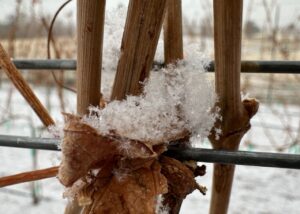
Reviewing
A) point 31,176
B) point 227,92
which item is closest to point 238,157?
point 227,92

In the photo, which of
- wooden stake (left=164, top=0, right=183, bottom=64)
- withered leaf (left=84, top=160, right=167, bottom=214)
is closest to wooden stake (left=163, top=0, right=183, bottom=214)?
wooden stake (left=164, top=0, right=183, bottom=64)

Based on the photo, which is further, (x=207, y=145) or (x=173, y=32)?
(x=207, y=145)

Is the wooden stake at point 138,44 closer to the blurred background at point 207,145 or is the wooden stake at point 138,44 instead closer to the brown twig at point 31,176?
the brown twig at point 31,176

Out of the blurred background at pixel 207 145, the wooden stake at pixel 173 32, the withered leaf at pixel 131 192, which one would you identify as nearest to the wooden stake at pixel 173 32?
the wooden stake at pixel 173 32

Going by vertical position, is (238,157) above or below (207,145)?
above

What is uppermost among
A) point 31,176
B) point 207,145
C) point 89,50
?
point 89,50

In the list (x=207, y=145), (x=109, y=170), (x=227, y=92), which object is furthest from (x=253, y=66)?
(x=207, y=145)

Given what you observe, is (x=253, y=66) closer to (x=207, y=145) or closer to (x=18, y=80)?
(x=18, y=80)
